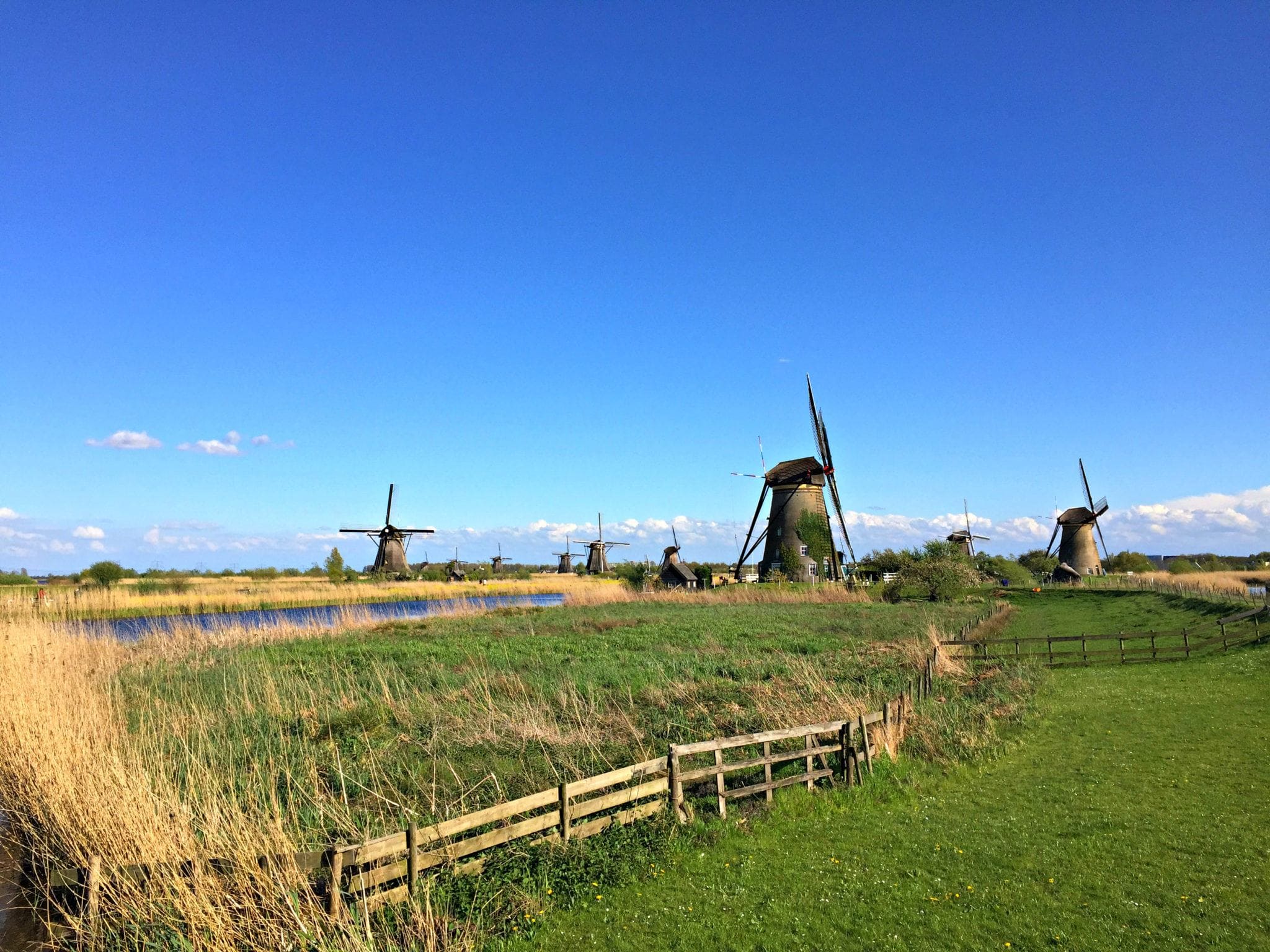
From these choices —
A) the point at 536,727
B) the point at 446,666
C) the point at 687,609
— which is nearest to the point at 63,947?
the point at 536,727

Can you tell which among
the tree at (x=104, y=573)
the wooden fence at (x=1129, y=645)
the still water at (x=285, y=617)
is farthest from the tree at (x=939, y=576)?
the tree at (x=104, y=573)

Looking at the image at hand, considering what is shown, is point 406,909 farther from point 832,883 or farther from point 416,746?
point 416,746

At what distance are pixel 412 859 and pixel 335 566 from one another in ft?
266

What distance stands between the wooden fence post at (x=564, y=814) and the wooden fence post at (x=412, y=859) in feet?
6.39

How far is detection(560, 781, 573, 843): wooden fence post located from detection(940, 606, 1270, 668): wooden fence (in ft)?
64.2

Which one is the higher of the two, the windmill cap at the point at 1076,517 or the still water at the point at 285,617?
the windmill cap at the point at 1076,517

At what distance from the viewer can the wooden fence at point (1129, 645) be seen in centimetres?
2523

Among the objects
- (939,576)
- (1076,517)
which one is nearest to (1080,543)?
(1076,517)

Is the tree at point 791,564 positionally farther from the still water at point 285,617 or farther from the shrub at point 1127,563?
the shrub at point 1127,563

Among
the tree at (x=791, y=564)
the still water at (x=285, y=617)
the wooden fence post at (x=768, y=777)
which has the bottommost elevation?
the wooden fence post at (x=768, y=777)

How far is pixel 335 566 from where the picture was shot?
82.6 meters

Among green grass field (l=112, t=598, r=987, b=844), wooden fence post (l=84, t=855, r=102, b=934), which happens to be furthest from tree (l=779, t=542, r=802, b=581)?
wooden fence post (l=84, t=855, r=102, b=934)

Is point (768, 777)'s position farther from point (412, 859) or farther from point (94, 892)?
point (94, 892)

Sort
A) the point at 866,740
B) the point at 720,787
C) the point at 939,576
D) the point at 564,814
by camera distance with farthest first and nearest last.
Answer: the point at 939,576
the point at 866,740
the point at 720,787
the point at 564,814
